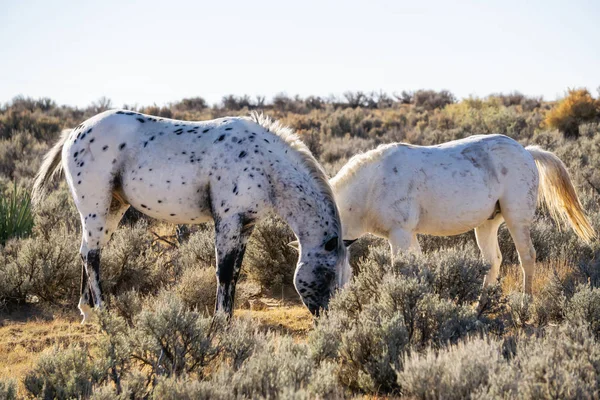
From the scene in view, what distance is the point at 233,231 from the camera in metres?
5.48

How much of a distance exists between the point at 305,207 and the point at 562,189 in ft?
11.7

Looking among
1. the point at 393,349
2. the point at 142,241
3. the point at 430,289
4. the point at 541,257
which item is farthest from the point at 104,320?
the point at 541,257

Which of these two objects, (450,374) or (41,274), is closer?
(450,374)

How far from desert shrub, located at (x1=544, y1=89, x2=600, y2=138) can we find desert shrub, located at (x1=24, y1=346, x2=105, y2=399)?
2026 cm

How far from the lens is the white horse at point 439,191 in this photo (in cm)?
637

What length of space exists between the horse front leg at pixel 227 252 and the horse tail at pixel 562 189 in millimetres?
3818

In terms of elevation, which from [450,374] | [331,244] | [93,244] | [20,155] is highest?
[331,244]

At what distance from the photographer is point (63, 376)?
3715 millimetres

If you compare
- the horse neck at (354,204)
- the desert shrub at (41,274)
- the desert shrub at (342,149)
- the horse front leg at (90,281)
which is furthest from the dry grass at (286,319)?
the desert shrub at (342,149)

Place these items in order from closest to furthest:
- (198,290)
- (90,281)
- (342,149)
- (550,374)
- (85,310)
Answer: (550,374)
(90,281)
(85,310)
(198,290)
(342,149)

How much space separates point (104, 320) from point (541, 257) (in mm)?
6223

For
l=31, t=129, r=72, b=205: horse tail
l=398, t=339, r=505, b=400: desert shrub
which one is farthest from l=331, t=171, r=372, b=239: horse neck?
l=31, t=129, r=72, b=205: horse tail

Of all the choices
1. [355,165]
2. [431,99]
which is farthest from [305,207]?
[431,99]

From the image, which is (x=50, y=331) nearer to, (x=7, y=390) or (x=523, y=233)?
(x=7, y=390)
